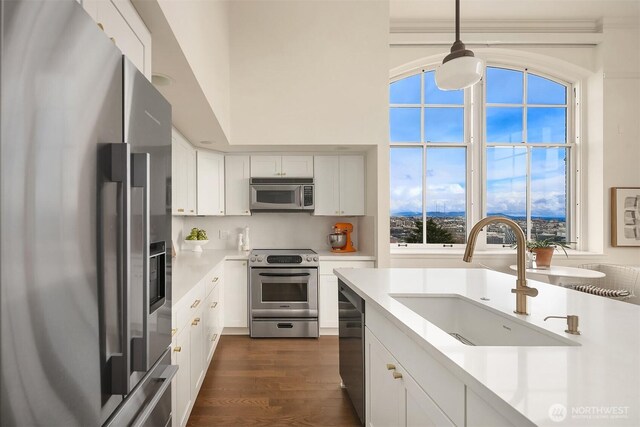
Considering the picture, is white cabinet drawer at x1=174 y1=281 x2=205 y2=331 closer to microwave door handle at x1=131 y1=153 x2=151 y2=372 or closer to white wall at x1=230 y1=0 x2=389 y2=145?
microwave door handle at x1=131 y1=153 x2=151 y2=372

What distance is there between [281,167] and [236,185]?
574 mm

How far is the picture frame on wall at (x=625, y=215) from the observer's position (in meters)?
4.36

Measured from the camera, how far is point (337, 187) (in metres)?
4.23

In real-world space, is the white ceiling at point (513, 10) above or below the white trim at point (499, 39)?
above

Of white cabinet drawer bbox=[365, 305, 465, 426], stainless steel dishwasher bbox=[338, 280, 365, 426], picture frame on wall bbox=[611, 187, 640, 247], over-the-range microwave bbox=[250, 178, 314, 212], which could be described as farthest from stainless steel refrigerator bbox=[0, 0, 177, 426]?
picture frame on wall bbox=[611, 187, 640, 247]

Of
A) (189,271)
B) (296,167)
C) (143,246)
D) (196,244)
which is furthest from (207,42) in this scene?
(196,244)

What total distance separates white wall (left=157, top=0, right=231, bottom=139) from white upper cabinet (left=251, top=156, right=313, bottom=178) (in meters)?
0.63

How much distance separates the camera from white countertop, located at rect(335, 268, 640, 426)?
2.26 ft

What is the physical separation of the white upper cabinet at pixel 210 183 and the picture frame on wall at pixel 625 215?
481 centimetres

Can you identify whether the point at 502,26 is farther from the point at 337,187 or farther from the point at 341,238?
the point at 341,238

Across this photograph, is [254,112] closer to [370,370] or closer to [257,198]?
[257,198]

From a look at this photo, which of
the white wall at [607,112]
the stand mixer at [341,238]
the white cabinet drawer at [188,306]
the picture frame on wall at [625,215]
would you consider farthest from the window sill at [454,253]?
the white cabinet drawer at [188,306]

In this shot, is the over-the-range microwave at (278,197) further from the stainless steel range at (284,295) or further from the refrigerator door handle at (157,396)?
the refrigerator door handle at (157,396)

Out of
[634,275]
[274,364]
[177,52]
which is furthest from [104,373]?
[634,275]
